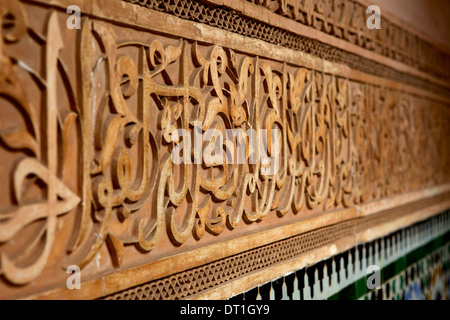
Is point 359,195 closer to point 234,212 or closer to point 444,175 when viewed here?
point 234,212

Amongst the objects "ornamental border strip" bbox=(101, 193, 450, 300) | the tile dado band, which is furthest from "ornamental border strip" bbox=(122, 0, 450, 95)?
"ornamental border strip" bbox=(101, 193, 450, 300)

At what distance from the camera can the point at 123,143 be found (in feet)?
3.15

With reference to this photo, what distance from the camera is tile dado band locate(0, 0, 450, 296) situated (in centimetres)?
76

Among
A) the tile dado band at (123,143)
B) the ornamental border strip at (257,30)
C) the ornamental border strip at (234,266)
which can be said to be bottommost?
the ornamental border strip at (234,266)

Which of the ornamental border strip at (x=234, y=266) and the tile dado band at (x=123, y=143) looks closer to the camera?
the tile dado band at (x=123, y=143)

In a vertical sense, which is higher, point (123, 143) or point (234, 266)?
point (123, 143)

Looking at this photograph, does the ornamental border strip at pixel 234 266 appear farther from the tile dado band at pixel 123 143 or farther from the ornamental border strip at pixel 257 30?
the ornamental border strip at pixel 257 30

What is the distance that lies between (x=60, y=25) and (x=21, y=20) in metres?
0.08

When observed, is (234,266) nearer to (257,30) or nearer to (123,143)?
(123,143)

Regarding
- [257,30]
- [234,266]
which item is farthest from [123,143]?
[257,30]

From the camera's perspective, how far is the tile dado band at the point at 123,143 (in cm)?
76

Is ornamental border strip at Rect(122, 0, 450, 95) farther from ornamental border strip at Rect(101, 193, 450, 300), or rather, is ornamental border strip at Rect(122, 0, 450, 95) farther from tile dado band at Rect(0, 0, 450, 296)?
ornamental border strip at Rect(101, 193, 450, 300)

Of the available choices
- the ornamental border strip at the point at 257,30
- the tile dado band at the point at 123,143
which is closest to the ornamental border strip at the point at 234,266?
the tile dado band at the point at 123,143
